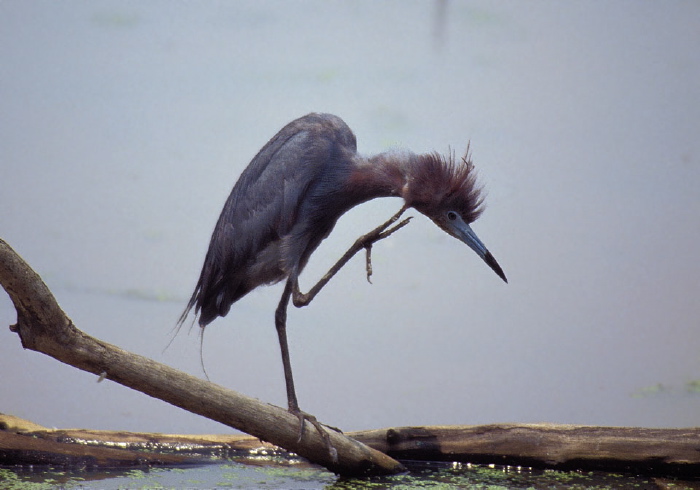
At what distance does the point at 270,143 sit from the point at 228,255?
448 mm

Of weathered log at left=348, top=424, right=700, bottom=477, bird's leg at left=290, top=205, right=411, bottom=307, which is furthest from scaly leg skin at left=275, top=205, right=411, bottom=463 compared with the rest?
weathered log at left=348, top=424, right=700, bottom=477

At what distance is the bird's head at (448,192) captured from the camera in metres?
2.37

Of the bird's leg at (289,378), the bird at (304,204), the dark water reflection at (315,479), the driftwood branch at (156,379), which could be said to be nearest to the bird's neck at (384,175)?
the bird at (304,204)

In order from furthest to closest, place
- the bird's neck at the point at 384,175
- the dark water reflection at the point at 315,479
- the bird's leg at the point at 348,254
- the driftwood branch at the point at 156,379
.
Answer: the bird's neck at the point at 384,175
the bird's leg at the point at 348,254
the dark water reflection at the point at 315,479
the driftwood branch at the point at 156,379

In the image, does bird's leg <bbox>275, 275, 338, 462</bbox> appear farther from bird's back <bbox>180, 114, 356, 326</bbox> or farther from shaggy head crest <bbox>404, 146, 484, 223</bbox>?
shaggy head crest <bbox>404, 146, 484, 223</bbox>

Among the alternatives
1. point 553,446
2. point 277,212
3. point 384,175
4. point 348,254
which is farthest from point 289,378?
point 553,446

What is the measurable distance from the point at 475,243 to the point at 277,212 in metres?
0.70

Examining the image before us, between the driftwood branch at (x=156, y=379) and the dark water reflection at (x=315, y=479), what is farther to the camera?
the dark water reflection at (x=315, y=479)

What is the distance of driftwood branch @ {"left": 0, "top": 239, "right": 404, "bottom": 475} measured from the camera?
5.53 ft

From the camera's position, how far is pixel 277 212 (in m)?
2.51

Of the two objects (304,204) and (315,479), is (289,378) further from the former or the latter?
(304,204)

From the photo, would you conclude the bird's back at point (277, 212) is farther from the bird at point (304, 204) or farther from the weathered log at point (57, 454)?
the weathered log at point (57, 454)

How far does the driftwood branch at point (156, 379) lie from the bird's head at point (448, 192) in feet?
2.61

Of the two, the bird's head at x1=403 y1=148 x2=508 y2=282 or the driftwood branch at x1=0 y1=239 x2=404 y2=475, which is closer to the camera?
the driftwood branch at x1=0 y1=239 x2=404 y2=475
